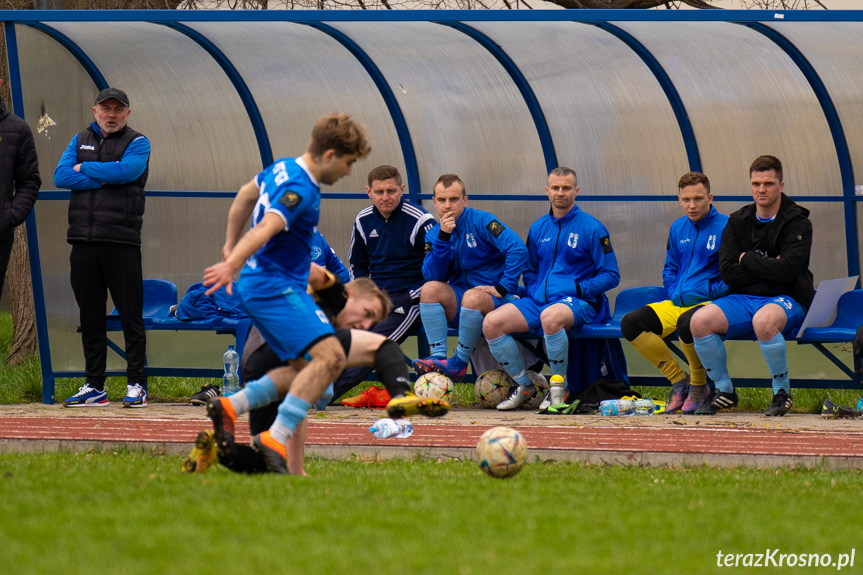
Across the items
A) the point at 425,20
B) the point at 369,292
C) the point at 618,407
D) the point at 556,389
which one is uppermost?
the point at 425,20

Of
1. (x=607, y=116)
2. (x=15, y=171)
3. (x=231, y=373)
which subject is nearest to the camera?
(x=15, y=171)

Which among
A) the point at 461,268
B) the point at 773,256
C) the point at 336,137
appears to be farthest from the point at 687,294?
the point at 336,137

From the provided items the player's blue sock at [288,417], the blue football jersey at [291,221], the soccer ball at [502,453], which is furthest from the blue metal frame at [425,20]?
the player's blue sock at [288,417]

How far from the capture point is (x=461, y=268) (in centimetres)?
929

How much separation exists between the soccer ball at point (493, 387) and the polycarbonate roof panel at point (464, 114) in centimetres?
217

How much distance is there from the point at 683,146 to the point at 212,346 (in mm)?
4680

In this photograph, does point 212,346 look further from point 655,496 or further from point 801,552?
point 801,552

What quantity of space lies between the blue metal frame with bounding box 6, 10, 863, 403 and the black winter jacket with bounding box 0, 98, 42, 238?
0.75 metres

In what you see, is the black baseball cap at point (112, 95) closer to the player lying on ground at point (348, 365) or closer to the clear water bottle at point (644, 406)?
the player lying on ground at point (348, 365)

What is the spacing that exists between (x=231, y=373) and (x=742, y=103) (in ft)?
16.8

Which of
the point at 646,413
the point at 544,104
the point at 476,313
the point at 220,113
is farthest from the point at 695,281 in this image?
the point at 220,113

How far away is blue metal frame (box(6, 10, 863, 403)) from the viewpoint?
360 inches

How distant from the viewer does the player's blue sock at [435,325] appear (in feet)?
29.6

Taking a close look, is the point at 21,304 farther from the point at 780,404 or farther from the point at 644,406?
the point at 780,404
